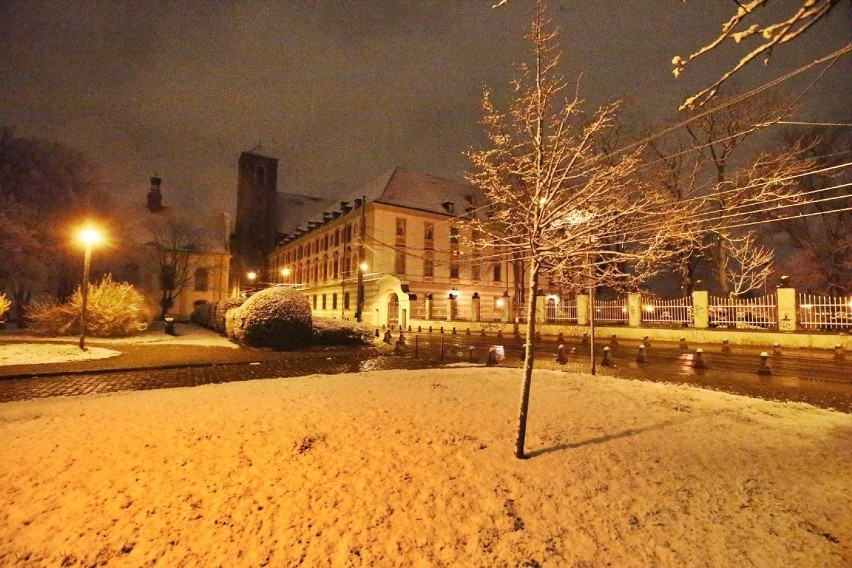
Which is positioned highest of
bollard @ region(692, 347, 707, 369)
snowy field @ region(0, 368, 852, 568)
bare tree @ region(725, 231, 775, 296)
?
bare tree @ region(725, 231, 775, 296)

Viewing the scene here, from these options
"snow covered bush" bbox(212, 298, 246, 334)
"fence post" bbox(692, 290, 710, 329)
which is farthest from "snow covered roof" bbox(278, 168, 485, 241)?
"fence post" bbox(692, 290, 710, 329)

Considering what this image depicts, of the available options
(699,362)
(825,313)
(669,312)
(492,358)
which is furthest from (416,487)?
(669,312)

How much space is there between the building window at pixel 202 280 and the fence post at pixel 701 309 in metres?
43.8

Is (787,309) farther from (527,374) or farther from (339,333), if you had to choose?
(339,333)

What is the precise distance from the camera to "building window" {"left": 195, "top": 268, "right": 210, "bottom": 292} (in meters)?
42.7

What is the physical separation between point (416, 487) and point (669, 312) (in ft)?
Answer: 68.8

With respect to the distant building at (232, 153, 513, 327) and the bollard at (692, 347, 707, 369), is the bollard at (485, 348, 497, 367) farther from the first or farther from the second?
the distant building at (232, 153, 513, 327)

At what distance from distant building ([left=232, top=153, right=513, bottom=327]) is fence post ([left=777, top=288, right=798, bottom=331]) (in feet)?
60.2

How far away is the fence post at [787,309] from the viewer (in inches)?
644

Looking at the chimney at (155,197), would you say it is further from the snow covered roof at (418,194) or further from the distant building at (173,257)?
the snow covered roof at (418,194)

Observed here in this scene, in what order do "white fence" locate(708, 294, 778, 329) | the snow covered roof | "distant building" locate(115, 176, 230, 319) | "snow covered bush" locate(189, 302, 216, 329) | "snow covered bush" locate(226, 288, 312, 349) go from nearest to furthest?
"snow covered bush" locate(226, 288, 312, 349), "white fence" locate(708, 294, 778, 329), "snow covered bush" locate(189, 302, 216, 329), "distant building" locate(115, 176, 230, 319), the snow covered roof

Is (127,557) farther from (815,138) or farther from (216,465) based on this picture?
(815,138)

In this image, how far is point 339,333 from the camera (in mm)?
18375

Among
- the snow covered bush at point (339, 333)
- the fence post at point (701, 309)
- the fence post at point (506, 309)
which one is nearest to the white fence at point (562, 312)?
the fence post at point (506, 309)
